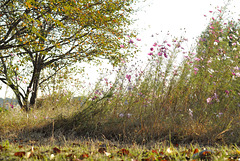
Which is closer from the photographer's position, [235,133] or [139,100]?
[235,133]

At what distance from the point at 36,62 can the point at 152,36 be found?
5093 mm

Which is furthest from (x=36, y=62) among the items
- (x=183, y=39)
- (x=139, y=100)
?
(x=183, y=39)

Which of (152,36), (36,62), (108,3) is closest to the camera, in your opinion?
(152,36)

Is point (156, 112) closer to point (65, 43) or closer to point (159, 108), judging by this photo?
point (159, 108)

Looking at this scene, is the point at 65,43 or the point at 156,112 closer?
the point at 156,112

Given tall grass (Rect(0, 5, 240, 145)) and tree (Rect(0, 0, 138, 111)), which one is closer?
tall grass (Rect(0, 5, 240, 145))

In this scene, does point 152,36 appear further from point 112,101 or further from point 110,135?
point 110,135

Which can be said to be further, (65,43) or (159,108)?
(65,43)

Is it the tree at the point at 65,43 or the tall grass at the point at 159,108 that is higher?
the tree at the point at 65,43

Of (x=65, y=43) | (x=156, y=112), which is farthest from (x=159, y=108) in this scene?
(x=65, y=43)

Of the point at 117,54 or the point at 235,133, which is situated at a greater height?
the point at 117,54

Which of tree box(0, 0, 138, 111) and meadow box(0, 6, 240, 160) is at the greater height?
tree box(0, 0, 138, 111)

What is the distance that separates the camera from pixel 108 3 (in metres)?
7.64

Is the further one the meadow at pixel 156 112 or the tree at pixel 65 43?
the tree at pixel 65 43
